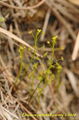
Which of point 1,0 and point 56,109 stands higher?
point 1,0

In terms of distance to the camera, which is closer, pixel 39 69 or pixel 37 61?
pixel 37 61

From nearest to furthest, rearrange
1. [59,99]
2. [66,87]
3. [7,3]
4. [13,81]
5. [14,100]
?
[14,100] → [13,81] → [7,3] → [59,99] → [66,87]

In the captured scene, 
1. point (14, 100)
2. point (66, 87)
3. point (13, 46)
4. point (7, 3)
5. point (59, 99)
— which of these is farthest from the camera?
point (66, 87)

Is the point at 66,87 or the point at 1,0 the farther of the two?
the point at 66,87

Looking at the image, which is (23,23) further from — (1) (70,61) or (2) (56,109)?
(2) (56,109)

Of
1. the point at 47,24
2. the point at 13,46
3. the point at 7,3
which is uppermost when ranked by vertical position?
the point at 7,3

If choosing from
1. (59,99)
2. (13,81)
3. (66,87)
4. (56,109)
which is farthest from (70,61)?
(13,81)
